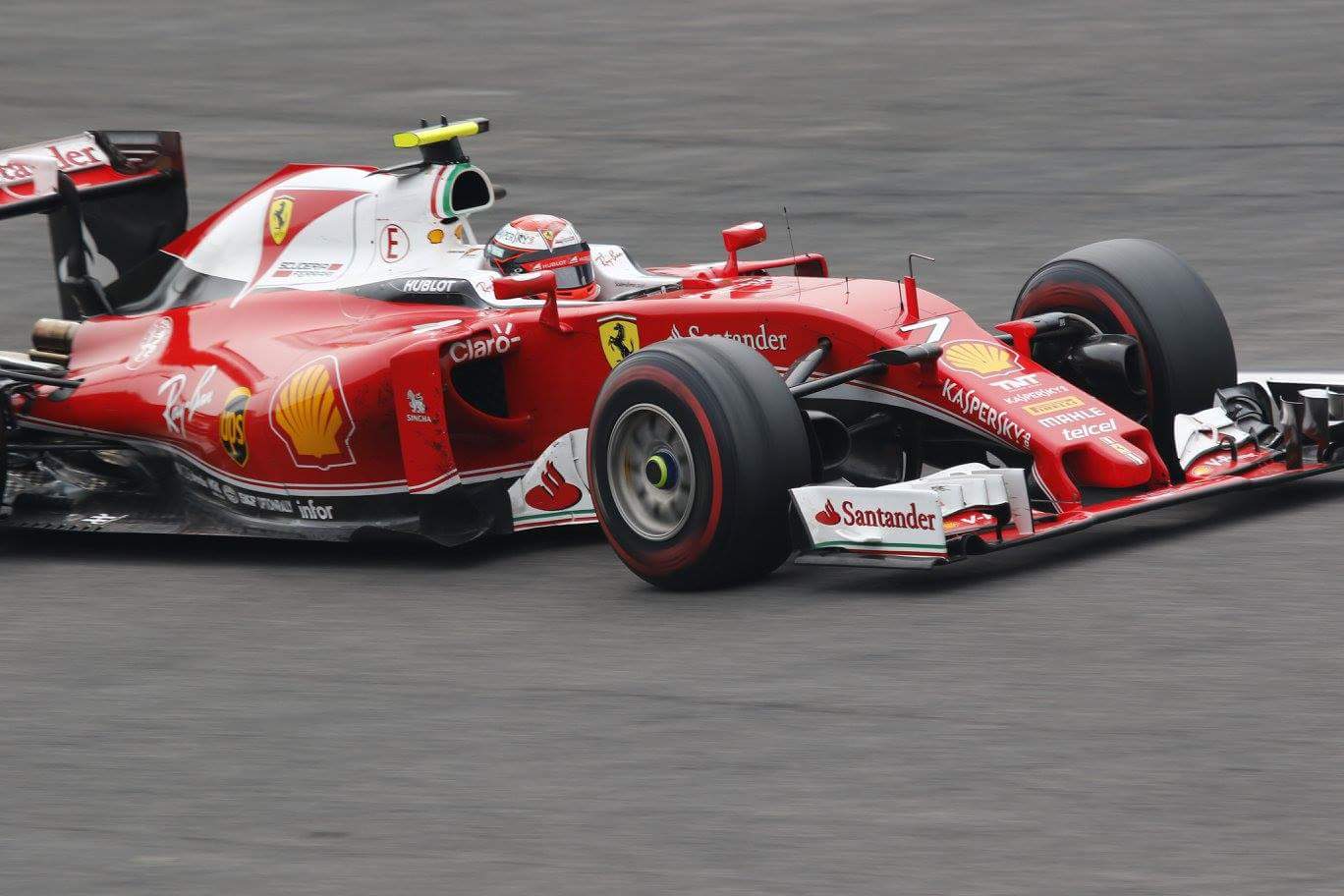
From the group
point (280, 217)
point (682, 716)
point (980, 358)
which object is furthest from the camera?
point (280, 217)

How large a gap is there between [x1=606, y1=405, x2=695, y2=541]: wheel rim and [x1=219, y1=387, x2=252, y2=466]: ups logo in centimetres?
187

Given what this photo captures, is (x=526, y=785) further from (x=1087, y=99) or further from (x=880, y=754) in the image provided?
(x=1087, y=99)

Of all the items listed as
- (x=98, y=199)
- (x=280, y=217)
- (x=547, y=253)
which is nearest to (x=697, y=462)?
(x=547, y=253)

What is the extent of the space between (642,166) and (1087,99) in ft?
15.8

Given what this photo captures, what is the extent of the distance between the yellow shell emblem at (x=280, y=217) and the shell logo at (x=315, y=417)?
3.61ft

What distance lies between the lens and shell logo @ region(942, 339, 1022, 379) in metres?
7.22

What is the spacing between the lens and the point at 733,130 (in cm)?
2055

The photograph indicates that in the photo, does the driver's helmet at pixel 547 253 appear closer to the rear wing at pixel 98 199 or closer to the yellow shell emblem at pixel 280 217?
the yellow shell emblem at pixel 280 217

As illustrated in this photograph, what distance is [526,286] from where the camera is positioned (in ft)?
25.3

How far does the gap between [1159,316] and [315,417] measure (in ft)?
10.4

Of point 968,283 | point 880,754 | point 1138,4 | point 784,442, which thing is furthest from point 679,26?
point 880,754

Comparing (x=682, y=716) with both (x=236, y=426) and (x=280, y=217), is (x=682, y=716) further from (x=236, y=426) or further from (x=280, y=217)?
(x=280, y=217)

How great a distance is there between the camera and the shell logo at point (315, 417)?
7914 mm

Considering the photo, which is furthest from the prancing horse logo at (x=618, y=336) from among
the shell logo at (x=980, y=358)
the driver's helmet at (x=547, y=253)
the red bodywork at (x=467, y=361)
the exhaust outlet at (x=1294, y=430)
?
the exhaust outlet at (x=1294, y=430)
